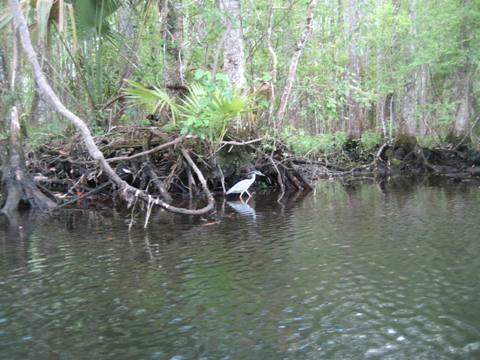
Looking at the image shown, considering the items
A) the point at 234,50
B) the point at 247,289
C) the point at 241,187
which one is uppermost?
the point at 234,50

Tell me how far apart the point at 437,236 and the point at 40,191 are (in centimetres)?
839

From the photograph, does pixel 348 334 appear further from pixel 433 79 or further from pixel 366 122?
pixel 433 79

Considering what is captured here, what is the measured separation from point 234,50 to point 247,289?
828 centimetres

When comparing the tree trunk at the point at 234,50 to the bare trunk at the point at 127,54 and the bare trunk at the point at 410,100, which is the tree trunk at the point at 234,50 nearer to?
the bare trunk at the point at 127,54

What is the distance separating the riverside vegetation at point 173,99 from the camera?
9648 millimetres

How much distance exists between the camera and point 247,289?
5.31 metres

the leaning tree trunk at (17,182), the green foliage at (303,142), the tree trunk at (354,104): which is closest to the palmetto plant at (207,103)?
the leaning tree trunk at (17,182)

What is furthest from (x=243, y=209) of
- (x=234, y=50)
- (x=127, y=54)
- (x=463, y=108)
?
(x=463, y=108)

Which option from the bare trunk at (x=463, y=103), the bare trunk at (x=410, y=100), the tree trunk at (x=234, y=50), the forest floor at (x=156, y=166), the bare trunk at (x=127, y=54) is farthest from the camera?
the bare trunk at (x=410, y=100)

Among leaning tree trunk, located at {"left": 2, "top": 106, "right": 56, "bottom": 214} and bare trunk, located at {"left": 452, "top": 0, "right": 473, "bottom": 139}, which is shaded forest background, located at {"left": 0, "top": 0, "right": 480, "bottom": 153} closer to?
bare trunk, located at {"left": 452, "top": 0, "right": 473, "bottom": 139}

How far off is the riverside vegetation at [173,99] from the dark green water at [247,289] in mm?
1452

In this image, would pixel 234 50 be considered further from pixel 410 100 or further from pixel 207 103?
pixel 410 100

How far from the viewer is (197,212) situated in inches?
356

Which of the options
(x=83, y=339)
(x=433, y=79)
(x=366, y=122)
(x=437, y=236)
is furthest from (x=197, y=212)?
(x=433, y=79)
